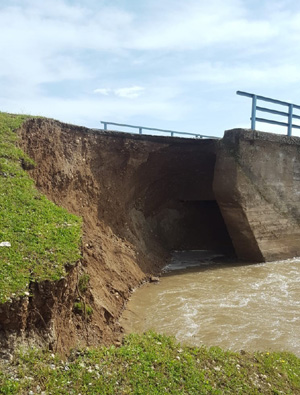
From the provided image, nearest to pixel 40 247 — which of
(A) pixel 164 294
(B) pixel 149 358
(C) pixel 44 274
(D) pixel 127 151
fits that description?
(C) pixel 44 274

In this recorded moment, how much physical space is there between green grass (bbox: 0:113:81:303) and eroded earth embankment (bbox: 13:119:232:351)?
43 centimetres

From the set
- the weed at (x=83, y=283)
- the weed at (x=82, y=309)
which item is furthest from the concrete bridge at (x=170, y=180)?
the weed at (x=82, y=309)

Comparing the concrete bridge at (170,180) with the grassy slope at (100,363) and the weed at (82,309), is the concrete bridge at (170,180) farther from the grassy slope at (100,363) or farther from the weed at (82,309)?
the weed at (82,309)

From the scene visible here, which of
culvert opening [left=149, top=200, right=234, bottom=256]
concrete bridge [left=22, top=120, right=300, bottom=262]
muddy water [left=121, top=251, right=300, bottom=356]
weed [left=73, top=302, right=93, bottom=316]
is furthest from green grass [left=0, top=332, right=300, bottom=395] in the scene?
culvert opening [left=149, top=200, right=234, bottom=256]

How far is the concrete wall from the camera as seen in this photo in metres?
12.2

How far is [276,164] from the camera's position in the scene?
13164mm

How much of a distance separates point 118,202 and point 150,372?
7.65 metres

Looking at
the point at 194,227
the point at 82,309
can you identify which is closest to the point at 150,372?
the point at 82,309

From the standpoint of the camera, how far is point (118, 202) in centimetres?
1173

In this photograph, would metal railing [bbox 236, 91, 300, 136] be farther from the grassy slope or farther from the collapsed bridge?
the grassy slope

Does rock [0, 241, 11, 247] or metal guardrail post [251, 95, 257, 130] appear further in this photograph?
metal guardrail post [251, 95, 257, 130]

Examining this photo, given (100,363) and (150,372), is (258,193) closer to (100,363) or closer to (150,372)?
(150,372)

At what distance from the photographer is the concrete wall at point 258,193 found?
40.2ft

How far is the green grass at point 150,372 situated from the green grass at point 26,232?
0.84 m
